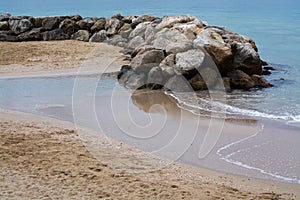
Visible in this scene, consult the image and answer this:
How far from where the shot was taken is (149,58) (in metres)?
13.5

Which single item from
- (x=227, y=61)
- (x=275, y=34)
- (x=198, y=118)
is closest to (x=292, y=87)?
(x=227, y=61)

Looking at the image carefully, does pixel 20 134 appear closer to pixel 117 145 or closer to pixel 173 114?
pixel 117 145

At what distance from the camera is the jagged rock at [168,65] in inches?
504

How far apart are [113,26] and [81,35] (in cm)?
158

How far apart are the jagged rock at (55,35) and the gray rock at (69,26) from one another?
1.08ft

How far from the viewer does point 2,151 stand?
6629 millimetres

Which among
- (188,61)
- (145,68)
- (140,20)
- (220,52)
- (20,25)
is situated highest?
(140,20)

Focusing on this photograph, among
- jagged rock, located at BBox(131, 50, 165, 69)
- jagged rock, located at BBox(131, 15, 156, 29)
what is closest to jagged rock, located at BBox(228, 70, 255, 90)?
jagged rock, located at BBox(131, 50, 165, 69)

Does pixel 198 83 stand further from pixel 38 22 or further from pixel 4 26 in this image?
pixel 4 26

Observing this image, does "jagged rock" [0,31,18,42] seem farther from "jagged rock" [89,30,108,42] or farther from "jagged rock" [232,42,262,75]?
"jagged rock" [232,42,262,75]

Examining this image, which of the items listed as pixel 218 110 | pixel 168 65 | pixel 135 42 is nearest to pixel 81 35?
pixel 135 42

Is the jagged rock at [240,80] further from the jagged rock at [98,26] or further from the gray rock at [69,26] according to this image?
the gray rock at [69,26]

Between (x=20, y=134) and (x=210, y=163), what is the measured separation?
3.20m

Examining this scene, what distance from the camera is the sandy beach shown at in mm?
5398
